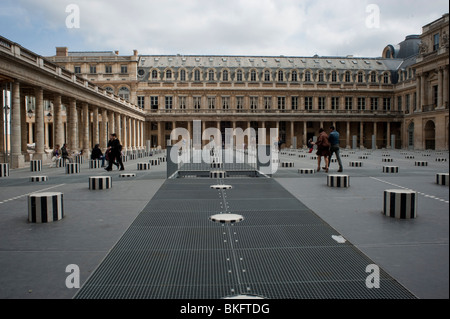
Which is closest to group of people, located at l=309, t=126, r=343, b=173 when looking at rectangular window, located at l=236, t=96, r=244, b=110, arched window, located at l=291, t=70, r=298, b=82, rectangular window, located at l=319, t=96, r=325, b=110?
rectangular window, located at l=236, t=96, r=244, b=110

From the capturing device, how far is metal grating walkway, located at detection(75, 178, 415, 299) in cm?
406

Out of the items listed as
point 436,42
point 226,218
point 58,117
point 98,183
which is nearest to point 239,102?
point 436,42

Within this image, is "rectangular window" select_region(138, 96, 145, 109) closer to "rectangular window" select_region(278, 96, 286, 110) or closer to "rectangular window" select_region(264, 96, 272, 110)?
"rectangular window" select_region(264, 96, 272, 110)

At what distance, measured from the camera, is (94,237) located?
6.34m

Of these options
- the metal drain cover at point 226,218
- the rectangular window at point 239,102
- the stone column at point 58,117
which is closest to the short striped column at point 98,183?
the metal drain cover at point 226,218

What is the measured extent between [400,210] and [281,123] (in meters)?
69.0

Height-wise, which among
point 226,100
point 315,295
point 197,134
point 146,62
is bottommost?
point 315,295

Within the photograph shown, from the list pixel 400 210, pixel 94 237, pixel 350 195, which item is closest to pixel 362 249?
pixel 400 210

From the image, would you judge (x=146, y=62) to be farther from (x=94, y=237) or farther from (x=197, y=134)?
(x=94, y=237)

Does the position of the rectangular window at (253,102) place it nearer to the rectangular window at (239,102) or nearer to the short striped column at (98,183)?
the rectangular window at (239,102)

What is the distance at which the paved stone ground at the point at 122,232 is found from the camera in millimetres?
3898

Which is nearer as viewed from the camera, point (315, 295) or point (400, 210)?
point (315, 295)

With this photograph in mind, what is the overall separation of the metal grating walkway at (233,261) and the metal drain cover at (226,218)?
0.14 m

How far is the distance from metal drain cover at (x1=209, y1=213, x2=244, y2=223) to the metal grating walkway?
0.14 metres
